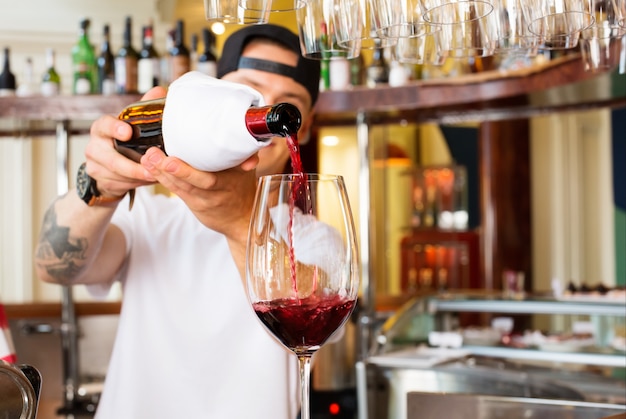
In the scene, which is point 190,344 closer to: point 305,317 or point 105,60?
point 305,317

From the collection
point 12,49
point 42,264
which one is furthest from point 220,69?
point 12,49

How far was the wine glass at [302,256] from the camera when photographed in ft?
2.65

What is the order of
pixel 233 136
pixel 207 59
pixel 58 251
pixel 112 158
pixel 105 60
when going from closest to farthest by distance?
1. pixel 233 136
2. pixel 112 158
3. pixel 58 251
4. pixel 207 59
5. pixel 105 60

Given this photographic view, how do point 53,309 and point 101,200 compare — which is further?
point 53,309

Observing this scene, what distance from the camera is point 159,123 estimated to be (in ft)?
3.52

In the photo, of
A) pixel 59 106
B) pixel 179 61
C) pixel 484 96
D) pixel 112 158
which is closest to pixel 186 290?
pixel 112 158

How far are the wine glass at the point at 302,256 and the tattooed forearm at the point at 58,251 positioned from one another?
759mm

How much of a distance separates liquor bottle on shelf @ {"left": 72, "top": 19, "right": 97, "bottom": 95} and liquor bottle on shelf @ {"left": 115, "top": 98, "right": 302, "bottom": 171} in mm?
2554

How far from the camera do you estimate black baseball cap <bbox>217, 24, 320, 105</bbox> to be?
1.67 metres

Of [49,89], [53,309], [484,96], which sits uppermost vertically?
[49,89]

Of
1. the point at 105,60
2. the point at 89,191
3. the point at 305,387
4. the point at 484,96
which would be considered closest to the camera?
the point at 305,387

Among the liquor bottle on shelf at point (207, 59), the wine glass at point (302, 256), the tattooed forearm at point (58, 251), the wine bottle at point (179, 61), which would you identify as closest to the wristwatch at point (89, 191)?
the tattooed forearm at point (58, 251)

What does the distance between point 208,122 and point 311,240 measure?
0.19m

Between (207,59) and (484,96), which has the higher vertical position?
(207,59)
